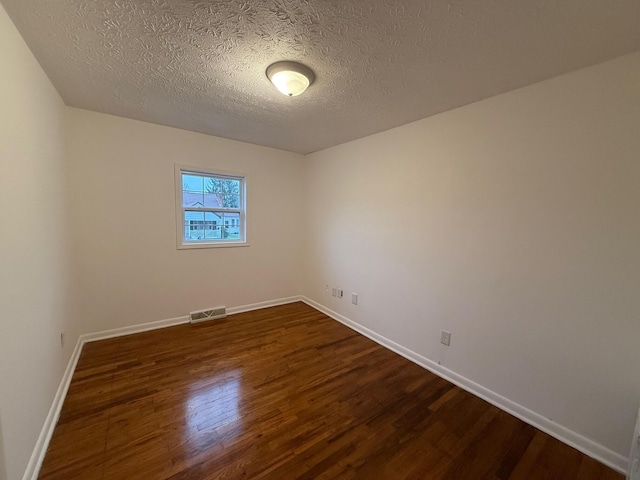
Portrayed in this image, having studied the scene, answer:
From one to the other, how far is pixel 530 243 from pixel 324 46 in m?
1.91

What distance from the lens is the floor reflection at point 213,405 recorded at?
165 centimetres

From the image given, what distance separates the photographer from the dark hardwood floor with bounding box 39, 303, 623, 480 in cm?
141

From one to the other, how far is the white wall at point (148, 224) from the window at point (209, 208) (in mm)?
98

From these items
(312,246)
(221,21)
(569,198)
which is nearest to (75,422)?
(221,21)

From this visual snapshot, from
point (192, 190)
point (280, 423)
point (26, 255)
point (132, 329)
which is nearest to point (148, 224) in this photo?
point (192, 190)

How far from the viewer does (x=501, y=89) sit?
1.84 meters

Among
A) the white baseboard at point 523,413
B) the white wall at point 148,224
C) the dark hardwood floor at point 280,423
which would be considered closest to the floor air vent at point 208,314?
the white wall at point 148,224

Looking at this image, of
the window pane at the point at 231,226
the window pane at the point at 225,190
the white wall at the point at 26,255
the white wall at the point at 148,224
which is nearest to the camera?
the white wall at the point at 26,255

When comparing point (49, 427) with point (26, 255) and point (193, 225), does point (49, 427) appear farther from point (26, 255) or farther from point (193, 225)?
point (193, 225)

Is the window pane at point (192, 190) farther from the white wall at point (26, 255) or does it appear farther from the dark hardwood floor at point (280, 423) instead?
the dark hardwood floor at point (280, 423)

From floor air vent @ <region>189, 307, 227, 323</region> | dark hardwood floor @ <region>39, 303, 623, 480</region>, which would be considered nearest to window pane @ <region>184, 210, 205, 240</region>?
floor air vent @ <region>189, 307, 227, 323</region>

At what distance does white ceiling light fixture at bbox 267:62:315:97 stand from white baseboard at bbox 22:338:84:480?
101 inches

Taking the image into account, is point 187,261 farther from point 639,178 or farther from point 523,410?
point 639,178

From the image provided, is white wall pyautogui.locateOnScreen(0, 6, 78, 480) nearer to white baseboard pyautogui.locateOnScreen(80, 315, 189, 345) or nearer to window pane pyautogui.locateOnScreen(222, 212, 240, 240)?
white baseboard pyautogui.locateOnScreen(80, 315, 189, 345)
